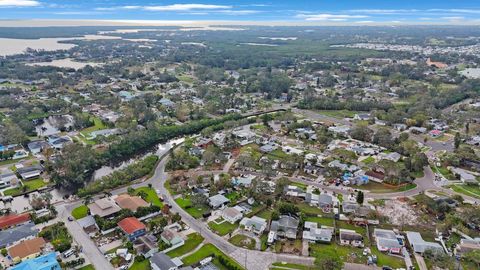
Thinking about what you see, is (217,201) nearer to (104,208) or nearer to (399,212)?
(104,208)

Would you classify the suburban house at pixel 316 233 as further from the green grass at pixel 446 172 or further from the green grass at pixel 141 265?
the green grass at pixel 446 172

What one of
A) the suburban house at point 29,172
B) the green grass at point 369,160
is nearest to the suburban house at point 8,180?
the suburban house at point 29,172

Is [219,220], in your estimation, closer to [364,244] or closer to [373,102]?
[364,244]

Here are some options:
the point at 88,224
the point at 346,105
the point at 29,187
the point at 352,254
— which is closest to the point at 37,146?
the point at 29,187

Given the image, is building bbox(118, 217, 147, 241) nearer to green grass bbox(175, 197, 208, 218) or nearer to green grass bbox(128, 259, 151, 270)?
green grass bbox(128, 259, 151, 270)

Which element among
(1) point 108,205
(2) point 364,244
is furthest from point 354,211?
(1) point 108,205

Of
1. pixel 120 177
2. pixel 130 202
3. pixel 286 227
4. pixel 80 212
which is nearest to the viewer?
pixel 286 227

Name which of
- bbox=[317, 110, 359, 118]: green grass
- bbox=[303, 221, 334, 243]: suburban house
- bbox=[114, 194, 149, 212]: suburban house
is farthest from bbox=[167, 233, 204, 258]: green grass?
bbox=[317, 110, 359, 118]: green grass
